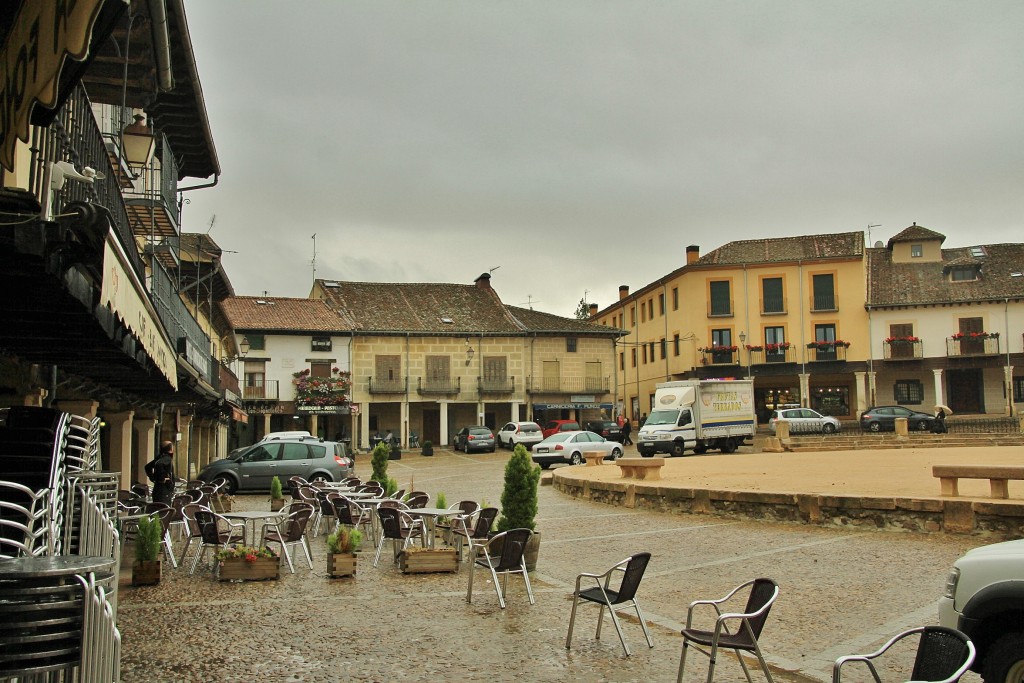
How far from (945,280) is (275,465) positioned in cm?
3805

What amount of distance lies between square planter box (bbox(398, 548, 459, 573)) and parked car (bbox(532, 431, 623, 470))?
20.9 meters

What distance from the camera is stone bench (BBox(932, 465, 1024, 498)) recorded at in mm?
12180

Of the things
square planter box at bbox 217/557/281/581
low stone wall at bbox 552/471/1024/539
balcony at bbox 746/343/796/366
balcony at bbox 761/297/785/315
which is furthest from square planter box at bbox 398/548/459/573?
balcony at bbox 761/297/785/315

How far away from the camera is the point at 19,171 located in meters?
8.08

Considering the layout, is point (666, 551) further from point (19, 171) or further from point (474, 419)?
point (474, 419)

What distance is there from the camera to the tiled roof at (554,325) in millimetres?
50438

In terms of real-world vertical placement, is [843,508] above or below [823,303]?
below

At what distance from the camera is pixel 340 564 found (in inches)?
412

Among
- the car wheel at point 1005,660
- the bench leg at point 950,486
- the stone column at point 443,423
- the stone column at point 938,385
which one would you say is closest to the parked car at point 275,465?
the bench leg at point 950,486

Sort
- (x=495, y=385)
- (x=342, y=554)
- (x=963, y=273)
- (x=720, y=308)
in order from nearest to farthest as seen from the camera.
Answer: (x=342, y=554), (x=963, y=273), (x=720, y=308), (x=495, y=385)

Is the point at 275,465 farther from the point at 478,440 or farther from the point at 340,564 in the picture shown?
the point at 478,440

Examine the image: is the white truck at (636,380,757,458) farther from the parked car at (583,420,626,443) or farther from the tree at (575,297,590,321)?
the tree at (575,297,590,321)

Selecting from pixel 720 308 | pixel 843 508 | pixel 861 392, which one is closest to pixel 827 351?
pixel 861 392

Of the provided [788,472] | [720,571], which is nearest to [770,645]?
[720,571]
